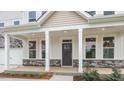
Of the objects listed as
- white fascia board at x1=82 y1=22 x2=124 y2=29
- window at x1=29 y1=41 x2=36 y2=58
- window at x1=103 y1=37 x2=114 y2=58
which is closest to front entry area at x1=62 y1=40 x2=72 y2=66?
window at x1=103 y1=37 x2=114 y2=58

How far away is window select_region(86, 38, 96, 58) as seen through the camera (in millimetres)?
12133

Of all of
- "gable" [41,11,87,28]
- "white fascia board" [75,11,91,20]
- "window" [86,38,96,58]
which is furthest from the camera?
"window" [86,38,96,58]

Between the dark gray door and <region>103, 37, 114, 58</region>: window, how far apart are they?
272 centimetres

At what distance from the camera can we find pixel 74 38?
41.2 feet

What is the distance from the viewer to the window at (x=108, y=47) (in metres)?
11.6

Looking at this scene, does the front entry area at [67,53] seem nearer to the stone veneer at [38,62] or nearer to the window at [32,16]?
the stone veneer at [38,62]

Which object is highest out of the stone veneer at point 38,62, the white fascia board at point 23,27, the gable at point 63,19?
the gable at point 63,19

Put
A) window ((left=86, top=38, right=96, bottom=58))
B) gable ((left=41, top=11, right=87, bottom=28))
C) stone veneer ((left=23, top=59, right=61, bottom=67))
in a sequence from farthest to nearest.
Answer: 1. stone veneer ((left=23, top=59, right=61, bottom=67))
2. window ((left=86, top=38, right=96, bottom=58))
3. gable ((left=41, top=11, right=87, bottom=28))

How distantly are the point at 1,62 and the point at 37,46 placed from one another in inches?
254

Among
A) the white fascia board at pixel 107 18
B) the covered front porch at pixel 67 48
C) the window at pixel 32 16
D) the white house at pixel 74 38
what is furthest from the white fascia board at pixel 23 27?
the white fascia board at pixel 107 18

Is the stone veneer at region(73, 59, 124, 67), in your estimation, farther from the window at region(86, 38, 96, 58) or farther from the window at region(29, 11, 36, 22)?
the window at region(29, 11, 36, 22)
